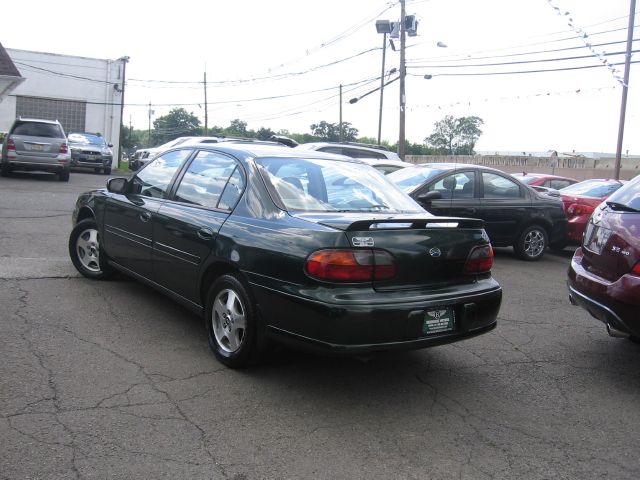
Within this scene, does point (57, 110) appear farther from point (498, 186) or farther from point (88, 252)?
point (88, 252)

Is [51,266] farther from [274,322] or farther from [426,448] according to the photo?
[426,448]

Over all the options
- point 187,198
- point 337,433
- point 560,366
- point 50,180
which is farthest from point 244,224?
point 50,180

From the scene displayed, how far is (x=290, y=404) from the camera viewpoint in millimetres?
3576

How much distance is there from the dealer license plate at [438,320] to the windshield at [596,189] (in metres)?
7.38

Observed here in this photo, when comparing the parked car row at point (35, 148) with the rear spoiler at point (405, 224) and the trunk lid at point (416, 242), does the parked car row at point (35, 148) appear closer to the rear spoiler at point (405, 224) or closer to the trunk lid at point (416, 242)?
the trunk lid at point (416, 242)

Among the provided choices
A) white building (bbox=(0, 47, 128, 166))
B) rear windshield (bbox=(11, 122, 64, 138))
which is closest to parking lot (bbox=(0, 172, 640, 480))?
rear windshield (bbox=(11, 122, 64, 138))

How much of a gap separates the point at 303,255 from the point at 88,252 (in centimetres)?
344

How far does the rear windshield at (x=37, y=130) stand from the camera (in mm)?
16266

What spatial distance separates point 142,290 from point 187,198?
156cm

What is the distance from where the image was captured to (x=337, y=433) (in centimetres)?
326

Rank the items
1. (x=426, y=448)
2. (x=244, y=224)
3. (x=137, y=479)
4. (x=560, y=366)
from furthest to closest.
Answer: (x=560, y=366) → (x=244, y=224) → (x=426, y=448) → (x=137, y=479)

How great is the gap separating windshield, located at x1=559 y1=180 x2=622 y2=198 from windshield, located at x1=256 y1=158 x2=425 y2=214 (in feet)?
21.6

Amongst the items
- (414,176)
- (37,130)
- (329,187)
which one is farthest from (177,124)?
(329,187)

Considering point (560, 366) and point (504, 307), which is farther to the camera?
point (504, 307)
